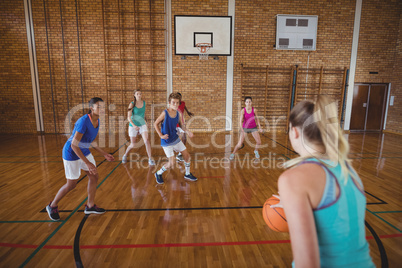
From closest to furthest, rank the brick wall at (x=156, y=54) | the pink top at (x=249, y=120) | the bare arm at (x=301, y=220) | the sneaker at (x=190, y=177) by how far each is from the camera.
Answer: the bare arm at (x=301, y=220)
the sneaker at (x=190, y=177)
the pink top at (x=249, y=120)
the brick wall at (x=156, y=54)

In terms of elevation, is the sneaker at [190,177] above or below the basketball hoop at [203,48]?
below

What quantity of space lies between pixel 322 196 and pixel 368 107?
12.6 metres

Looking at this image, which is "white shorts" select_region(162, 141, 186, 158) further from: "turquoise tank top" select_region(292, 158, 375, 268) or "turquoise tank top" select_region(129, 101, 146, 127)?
"turquoise tank top" select_region(292, 158, 375, 268)

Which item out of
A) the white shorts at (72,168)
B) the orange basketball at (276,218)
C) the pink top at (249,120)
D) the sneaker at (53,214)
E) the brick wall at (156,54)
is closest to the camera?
the orange basketball at (276,218)

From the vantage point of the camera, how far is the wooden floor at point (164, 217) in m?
2.54

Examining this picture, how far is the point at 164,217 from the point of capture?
335cm

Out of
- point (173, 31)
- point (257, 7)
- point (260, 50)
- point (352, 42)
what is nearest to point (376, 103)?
point (352, 42)

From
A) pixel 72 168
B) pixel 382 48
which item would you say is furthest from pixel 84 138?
pixel 382 48

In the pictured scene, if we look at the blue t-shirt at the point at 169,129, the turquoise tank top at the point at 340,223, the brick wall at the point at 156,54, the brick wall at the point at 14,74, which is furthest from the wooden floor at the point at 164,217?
the brick wall at the point at 14,74

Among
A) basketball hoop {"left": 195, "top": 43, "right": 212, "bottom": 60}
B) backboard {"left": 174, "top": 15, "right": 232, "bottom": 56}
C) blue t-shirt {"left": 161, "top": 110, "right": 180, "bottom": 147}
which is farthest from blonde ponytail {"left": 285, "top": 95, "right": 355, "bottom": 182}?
backboard {"left": 174, "top": 15, "right": 232, "bottom": 56}

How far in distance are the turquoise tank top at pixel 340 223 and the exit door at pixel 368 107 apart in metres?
11.9

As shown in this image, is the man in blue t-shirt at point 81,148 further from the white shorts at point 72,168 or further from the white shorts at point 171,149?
the white shorts at point 171,149

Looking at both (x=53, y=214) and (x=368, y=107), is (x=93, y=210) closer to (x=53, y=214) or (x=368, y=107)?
(x=53, y=214)

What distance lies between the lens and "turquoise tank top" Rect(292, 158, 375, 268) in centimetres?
87
